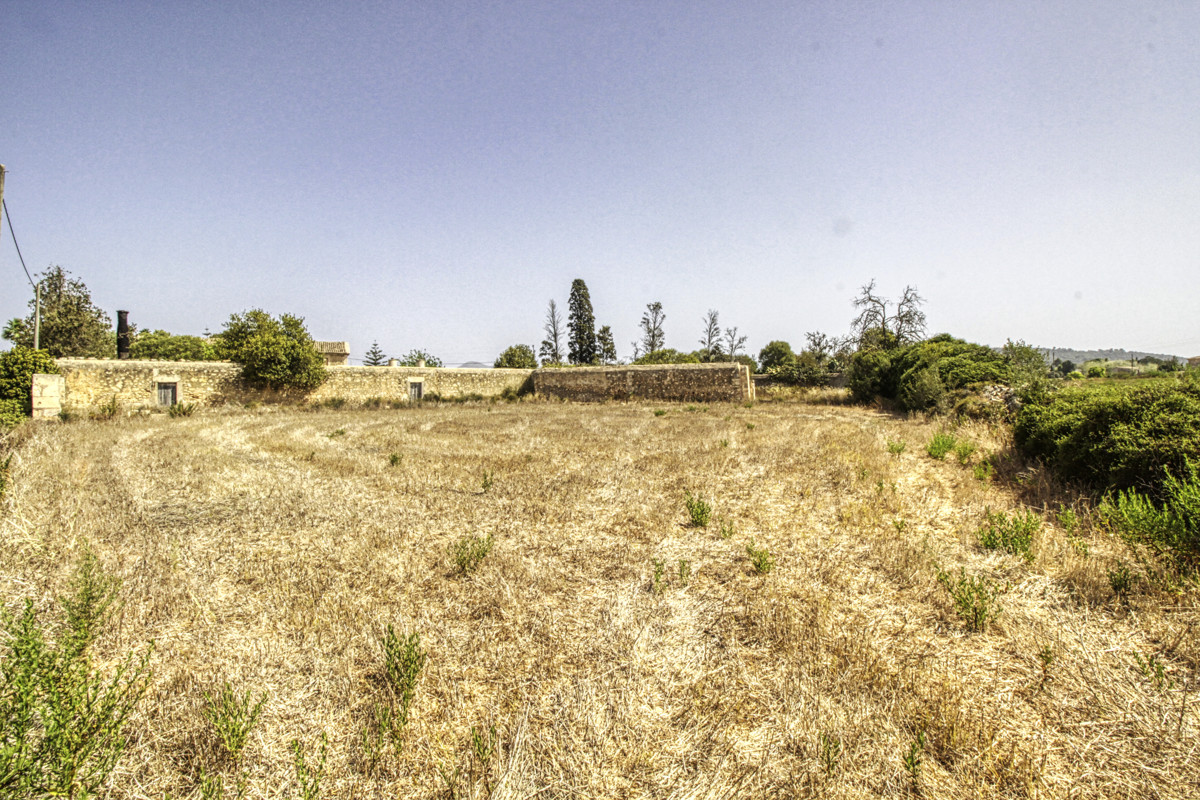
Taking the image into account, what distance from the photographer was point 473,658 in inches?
134

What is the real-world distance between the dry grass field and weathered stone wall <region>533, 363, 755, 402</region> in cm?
2030

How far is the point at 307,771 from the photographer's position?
7.23 feet

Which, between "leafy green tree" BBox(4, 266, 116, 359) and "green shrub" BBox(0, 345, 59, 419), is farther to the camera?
"leafy green tree" BBox(4, 266, 116, 359)

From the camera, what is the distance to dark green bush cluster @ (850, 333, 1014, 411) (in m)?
16.2

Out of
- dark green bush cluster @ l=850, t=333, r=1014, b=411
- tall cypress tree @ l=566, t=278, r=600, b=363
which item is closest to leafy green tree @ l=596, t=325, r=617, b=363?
tall cypress tree @ l=566, t=278, r=600, b=363

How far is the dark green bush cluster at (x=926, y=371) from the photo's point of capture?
1617cm

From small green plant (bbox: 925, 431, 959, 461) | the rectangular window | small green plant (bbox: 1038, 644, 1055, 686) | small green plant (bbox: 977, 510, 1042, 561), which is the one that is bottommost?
small green plant (bbox: 1038, 644, 1055, 686)

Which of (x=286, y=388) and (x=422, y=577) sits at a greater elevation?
(x=286, y=388)

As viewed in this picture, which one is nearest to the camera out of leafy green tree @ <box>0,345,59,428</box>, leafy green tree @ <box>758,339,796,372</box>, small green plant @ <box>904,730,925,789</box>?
small green plant @ <box>904,730,925,789</box>

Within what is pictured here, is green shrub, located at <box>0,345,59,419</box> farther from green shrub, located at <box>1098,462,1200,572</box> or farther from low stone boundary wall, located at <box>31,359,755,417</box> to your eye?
green shrub, located at <box>1098,462,1200,572</box>

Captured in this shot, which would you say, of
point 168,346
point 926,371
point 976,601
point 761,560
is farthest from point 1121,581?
point 168,346

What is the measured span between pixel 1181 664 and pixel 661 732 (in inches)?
139

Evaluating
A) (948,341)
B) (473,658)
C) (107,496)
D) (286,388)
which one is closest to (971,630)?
(473,658)

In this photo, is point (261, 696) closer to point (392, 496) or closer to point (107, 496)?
point (392, 496)
